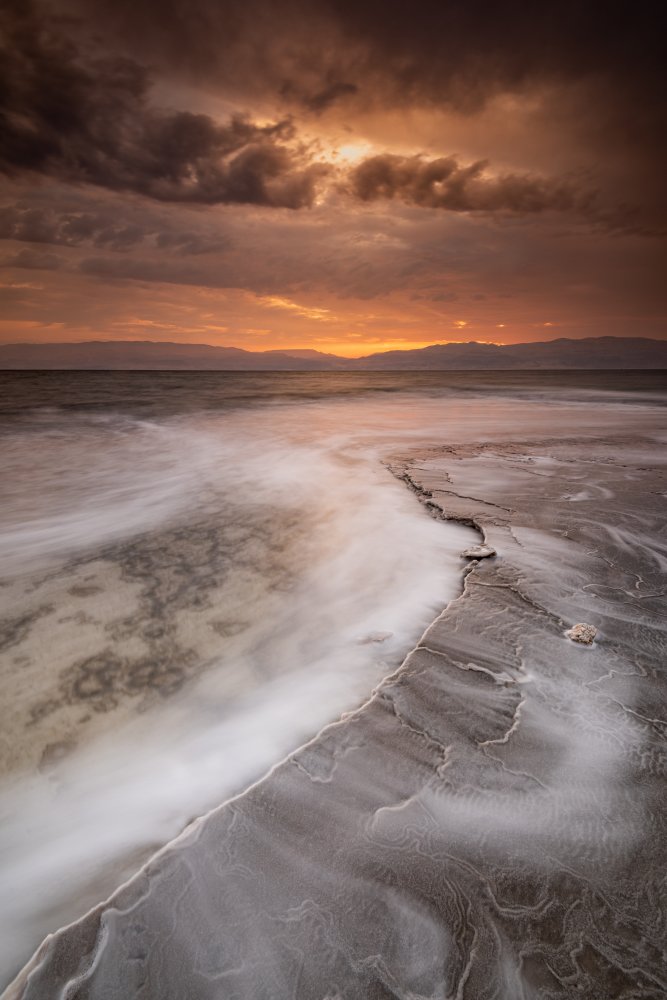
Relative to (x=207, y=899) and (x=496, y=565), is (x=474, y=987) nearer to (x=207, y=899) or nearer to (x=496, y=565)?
(x=207, y=899)

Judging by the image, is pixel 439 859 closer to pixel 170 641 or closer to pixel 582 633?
pixel 582 633

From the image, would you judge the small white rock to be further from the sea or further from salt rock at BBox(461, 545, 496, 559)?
salt rock at BBox(461, 545, 496, 559)

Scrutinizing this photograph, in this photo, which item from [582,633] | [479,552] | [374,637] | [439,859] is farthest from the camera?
[479,552]

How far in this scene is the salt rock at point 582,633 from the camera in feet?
7.76

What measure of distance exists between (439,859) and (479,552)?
7.73ft

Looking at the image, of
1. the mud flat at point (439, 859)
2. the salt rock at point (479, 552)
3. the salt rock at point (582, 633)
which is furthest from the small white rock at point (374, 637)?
the salt rock at point (479, 552)

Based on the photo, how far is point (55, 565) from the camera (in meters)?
3.76

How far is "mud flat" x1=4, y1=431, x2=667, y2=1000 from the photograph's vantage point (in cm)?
112

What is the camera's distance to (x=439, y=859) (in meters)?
1.36

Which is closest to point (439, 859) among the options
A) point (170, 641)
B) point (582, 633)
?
point (582, 633)

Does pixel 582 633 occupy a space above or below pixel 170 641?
above

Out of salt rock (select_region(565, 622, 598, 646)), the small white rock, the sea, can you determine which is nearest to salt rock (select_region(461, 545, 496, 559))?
the sea

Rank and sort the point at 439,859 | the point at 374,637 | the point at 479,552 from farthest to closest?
the point at 479,552
the point at 374,637
the point at 439,859

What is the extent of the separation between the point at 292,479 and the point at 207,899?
549 centimetres
